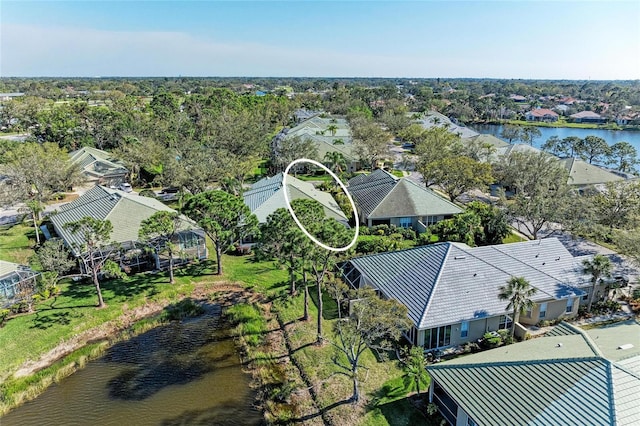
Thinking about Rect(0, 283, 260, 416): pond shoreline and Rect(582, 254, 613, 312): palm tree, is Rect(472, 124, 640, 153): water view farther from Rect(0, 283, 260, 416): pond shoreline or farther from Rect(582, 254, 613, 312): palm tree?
Rect(0, 283, 260, 416): pond shoreline

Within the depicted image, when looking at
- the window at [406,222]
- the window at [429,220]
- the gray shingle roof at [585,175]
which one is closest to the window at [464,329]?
the window at [406,222]

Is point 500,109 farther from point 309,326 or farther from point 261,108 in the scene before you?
point 309,326

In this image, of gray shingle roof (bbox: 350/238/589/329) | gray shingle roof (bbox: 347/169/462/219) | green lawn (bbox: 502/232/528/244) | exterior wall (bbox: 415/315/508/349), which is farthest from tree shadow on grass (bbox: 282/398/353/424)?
green lawn (bbox: 502/232/528/244)

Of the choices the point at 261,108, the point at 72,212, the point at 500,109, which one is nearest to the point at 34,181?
the point at 72,212

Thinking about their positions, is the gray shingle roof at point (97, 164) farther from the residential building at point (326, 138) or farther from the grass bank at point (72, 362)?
the grass bank at point (72, 362)

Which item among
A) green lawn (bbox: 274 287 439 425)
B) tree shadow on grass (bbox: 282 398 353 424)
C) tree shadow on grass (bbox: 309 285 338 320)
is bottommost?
tree shadow on grass (bbox: 282 398 353 424)

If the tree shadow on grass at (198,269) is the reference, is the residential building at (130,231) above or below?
above

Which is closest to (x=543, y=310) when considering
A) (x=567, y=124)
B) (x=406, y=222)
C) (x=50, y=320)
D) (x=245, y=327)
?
(x=406, y=222)

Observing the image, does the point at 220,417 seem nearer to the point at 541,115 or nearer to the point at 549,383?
the point at 549,383
